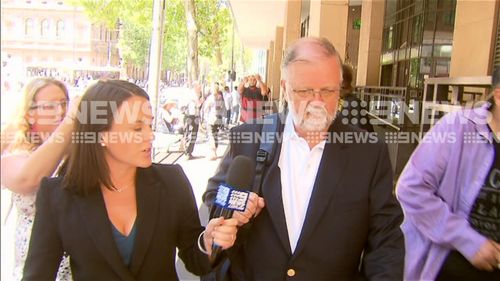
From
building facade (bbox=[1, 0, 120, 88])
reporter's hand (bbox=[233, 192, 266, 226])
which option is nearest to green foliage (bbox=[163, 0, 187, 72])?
building facade (bbox=[1, 0, 120, 88])

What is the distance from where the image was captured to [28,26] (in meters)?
2.14

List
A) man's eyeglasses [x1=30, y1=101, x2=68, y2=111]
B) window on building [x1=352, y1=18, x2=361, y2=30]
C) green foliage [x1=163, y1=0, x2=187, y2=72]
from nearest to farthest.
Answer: man's eyeglasses [x1=30, y1=101, x2=68, y2=111] < green foliage [x1=163, y1=0, x2=187, y2=72] < window on building [x1=352, y1=18, x2=361, y2=30]

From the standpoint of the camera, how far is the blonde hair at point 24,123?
1737mm

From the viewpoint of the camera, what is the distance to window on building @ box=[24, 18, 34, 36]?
2.10 metres

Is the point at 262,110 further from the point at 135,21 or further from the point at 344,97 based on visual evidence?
the point at 135,21

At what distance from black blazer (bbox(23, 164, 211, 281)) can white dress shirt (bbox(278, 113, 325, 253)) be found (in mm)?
383

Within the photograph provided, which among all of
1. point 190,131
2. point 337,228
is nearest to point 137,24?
point 337,228

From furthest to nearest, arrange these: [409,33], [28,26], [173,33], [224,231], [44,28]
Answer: [409,33]
[173,33]
[44,28]
[28,26]
[224,231]

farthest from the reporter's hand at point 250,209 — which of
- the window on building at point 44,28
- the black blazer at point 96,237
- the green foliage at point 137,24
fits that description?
the green foliage at point 137,24

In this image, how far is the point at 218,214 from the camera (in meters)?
1.65

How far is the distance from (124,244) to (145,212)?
0.14 m

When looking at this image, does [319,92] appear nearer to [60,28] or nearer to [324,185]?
[324,185]

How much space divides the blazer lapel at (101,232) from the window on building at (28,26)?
0.87 metres

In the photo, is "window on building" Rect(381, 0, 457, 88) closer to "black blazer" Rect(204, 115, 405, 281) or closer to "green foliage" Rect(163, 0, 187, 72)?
"green foliage" Rect(163, 0, 187, 72)
